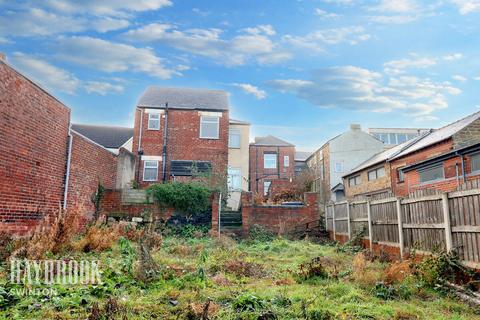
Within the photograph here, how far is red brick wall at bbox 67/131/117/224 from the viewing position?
36.8ft

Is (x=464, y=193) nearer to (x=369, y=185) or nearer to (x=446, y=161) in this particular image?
(x=446, y=161)

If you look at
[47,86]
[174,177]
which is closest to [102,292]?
[47,86]

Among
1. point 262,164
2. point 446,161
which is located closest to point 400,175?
point 446,161

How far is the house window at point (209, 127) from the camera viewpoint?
67.8 feet

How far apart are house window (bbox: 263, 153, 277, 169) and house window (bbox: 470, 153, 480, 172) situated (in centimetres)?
2099

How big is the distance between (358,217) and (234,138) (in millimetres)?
13432

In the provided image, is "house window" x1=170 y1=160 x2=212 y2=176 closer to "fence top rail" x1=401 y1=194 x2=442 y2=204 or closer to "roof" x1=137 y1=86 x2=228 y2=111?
"roof" x1=137 y1=86 x2=228 y2=111

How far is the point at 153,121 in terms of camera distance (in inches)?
811

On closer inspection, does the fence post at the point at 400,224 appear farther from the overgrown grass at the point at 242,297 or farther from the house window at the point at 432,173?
the house window at the point at 432,173

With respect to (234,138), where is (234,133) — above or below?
above

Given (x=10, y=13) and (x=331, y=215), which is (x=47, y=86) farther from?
(x=331, y=215)

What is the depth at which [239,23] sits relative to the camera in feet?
34.0

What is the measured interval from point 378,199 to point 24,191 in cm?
1017

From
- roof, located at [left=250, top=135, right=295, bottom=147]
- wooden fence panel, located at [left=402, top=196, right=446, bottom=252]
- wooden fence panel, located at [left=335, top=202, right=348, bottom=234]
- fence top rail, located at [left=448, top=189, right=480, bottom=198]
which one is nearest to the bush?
wooden fence panel, located at [left=335, top=202, right=348, bottom=234]
